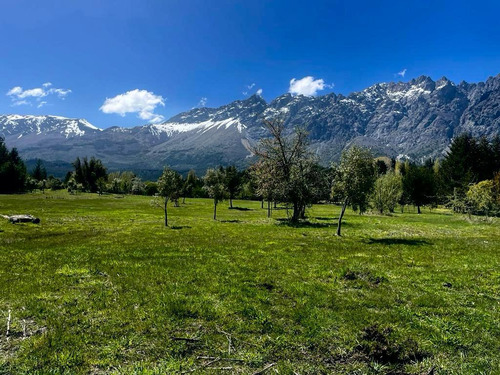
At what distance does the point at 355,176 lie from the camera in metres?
29.3

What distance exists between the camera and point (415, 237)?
3184 cm

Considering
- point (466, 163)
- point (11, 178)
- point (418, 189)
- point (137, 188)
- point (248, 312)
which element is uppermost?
point (466, 163)

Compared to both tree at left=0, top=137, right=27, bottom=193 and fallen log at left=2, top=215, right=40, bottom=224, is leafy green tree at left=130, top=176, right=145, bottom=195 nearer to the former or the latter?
tree at left=0, top=137, right=27, bottom=193

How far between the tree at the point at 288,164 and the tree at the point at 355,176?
13.8 meters

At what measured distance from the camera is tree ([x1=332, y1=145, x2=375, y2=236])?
29547mm

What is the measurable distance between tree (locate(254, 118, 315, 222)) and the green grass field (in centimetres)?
2270

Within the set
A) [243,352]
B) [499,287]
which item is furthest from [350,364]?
[499,287]

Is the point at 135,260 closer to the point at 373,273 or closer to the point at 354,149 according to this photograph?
the point at 373,273

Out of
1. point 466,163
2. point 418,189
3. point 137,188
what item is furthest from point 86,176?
point 466,163

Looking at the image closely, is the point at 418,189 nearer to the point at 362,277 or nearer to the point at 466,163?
the point at 466,163

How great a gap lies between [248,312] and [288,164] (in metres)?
38.5

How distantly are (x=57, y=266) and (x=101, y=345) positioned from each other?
12.0 m

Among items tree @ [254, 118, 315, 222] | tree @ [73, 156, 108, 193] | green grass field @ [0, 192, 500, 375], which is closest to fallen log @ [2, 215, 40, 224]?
green grass field @ [0, 192, 500, 375]

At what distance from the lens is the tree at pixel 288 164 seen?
146 feet
